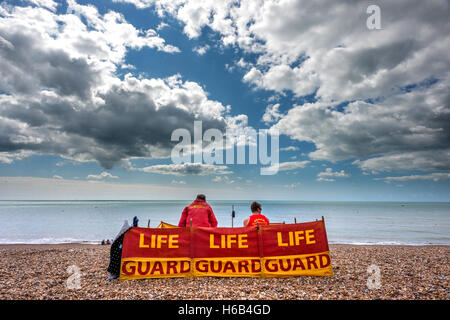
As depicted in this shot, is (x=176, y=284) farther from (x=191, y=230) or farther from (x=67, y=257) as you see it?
(x=67, y=257)

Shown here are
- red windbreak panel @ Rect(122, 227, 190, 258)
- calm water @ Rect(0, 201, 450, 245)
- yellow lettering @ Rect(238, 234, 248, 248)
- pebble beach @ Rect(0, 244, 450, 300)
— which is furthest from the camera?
calm water @ Rect(0, 201, 450, 245)

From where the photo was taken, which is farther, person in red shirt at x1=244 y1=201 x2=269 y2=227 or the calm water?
the calm water

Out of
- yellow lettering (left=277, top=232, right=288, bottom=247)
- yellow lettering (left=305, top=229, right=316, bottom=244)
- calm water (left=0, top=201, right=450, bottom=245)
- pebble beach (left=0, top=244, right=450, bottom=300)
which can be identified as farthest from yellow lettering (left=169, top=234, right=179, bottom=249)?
calm water (left=0, top=201, right=450, bottom=245)

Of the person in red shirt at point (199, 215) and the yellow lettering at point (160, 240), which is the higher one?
the person in red shirt at point (199, 215)

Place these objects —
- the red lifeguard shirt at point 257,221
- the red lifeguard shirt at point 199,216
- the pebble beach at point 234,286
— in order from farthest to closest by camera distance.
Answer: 1. the red lifeguard shirt at point 199,216
2. the red lifeguard shirt at point 257,221
3. the pebble beach at point 234,286

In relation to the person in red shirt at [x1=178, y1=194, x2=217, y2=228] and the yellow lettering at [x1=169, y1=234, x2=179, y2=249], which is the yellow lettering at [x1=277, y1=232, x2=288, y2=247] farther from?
the yellow lettering at [x1=169, y1=234, x2=179, y2=249]

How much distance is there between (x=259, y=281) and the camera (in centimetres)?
648

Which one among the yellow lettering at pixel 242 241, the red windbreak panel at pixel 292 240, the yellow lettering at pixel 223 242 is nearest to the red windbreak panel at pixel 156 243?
the yellow lettering at pixel 223 242

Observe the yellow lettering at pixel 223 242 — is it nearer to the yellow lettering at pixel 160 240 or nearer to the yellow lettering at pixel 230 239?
the yellow lettering at pixel 230 239

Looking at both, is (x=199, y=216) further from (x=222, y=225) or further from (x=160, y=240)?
(x=222, y=225)
